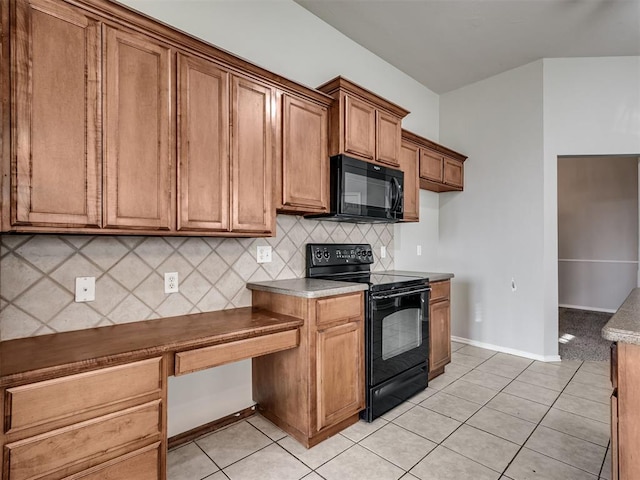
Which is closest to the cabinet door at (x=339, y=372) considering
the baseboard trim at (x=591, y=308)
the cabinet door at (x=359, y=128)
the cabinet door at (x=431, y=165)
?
the cabinet door at (x=359, y=128)

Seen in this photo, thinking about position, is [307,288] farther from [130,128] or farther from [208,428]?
[130,128]

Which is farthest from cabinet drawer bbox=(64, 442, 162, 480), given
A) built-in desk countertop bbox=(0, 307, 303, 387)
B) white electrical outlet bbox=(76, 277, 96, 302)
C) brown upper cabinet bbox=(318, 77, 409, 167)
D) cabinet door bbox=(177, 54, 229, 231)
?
brown upper cabinet bbox=(318, 77, 409, 167)

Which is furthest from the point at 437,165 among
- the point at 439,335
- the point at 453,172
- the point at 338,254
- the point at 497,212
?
the point at 439,335

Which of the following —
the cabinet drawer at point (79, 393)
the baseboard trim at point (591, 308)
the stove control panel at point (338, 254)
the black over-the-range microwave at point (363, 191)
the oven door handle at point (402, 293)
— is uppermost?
the black over-the-range microwave at point (363, 191)

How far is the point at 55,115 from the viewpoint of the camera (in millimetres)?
1382

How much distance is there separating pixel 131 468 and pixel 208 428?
0.86 meters

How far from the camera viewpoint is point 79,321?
170 centimetres

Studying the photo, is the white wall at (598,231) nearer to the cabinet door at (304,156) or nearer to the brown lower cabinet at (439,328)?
the brown lower cabinet at (439,328)

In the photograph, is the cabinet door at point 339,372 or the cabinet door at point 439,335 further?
the cabinet door at point 439,335

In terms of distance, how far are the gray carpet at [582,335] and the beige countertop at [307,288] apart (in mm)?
2636

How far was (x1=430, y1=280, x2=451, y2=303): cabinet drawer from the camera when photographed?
3.05 metres

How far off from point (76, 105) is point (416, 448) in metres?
2.50

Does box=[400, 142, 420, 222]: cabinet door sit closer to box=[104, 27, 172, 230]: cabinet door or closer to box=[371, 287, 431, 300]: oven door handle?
box=[371, 287, 431, 300]: oven door handle

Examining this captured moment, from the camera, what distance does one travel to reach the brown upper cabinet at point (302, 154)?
225cm
